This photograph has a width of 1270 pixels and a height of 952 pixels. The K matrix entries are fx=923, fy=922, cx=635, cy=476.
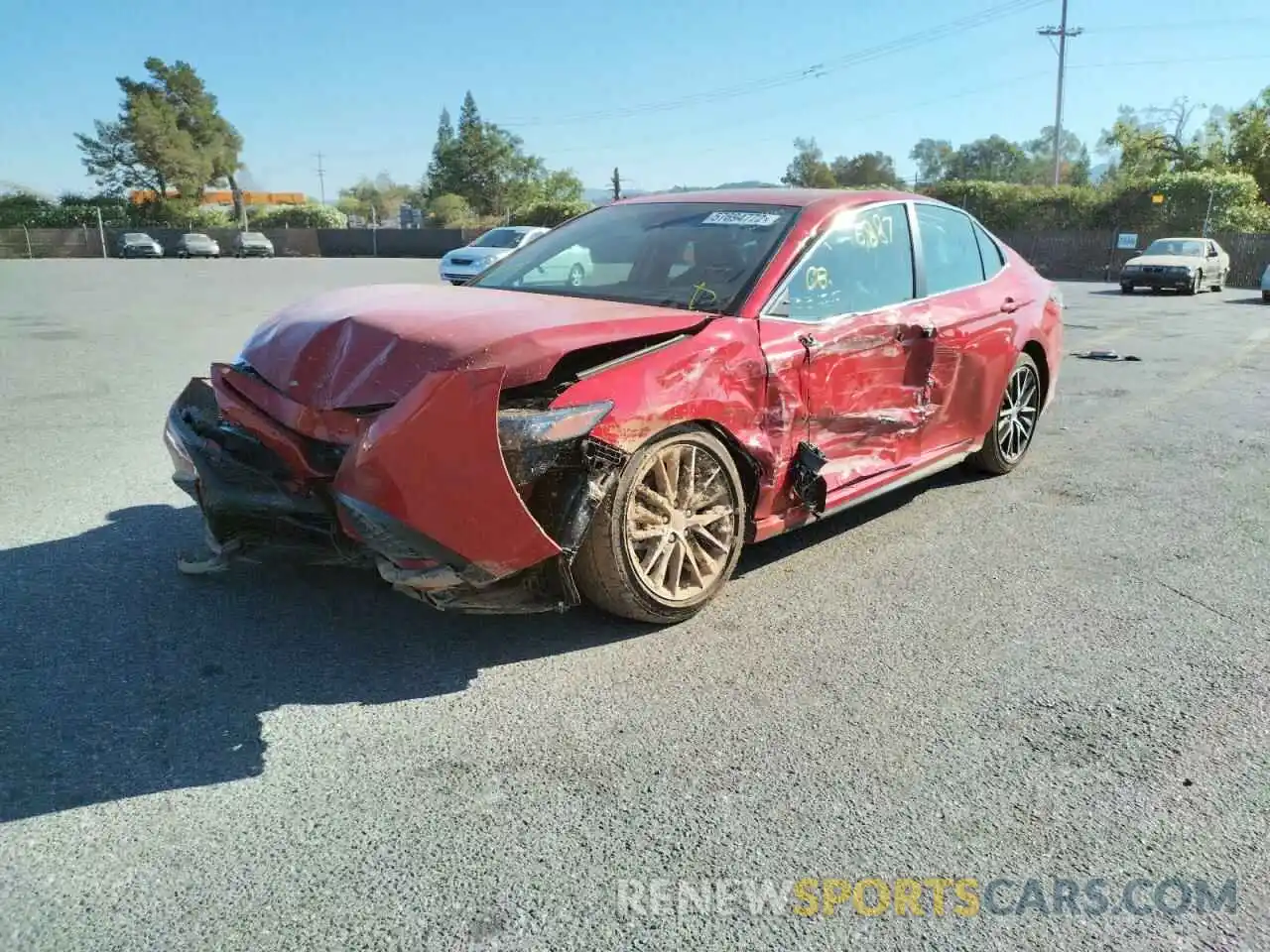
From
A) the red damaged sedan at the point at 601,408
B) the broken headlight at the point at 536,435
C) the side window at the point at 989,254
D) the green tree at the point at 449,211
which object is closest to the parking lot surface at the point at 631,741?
the red damaged sedan at the point at 601,408

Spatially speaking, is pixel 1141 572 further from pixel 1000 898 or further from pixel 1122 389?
pixel 1122 389

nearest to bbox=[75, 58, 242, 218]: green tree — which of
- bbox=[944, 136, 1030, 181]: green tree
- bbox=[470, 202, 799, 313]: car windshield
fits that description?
bbox=[470, 202, 799, 313]: car windshield

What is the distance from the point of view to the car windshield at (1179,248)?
24.8 metres

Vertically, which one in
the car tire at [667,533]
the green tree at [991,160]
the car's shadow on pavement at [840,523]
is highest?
the green tree at [991,160]

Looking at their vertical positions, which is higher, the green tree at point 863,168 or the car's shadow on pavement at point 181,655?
the green tree at point 863,168

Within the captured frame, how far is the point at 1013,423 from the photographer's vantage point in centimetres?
575

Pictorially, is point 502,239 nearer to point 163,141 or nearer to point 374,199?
point 163,141

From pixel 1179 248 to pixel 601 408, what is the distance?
89.1 ft

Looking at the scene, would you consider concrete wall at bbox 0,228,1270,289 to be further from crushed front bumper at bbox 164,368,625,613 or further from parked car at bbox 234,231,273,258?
crushed front bumper at bbox 164,368,625,613

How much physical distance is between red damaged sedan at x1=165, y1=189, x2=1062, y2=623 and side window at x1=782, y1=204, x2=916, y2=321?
0.01 metres

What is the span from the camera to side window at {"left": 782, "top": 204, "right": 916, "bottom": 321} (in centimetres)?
398

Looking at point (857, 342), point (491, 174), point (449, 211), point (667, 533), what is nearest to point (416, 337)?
point (667, 533)

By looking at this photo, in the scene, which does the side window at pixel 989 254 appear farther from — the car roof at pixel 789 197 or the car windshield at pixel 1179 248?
the car windshield at pixel 1179 248

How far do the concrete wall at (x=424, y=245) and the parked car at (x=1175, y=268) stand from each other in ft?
21.8
